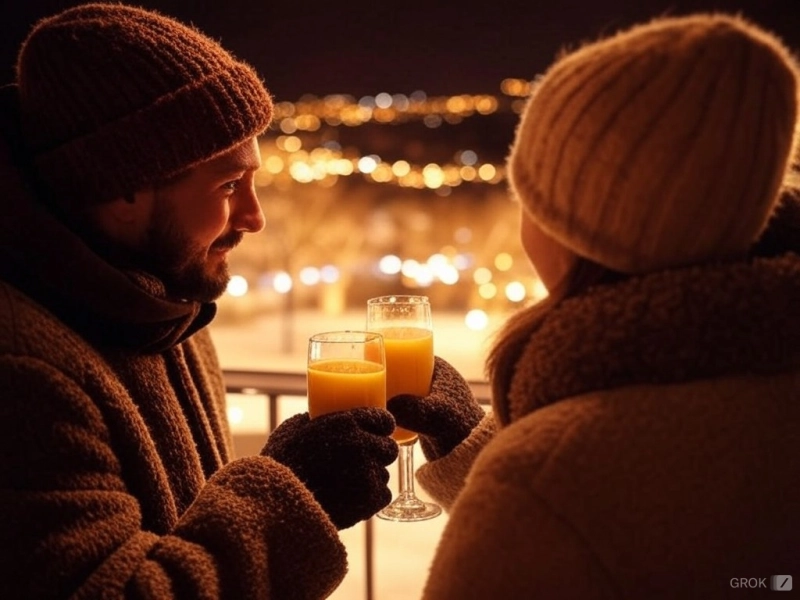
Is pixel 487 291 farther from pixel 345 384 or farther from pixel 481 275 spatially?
pixel 345 384

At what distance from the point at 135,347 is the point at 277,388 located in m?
0.83

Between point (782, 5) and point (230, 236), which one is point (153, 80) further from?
point (782, 5)

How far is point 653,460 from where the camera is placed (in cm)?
79

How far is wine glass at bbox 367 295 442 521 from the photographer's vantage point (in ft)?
5.16

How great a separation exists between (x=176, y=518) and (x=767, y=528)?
96 cm

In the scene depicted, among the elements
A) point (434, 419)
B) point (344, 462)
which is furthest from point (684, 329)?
point (434, 419)

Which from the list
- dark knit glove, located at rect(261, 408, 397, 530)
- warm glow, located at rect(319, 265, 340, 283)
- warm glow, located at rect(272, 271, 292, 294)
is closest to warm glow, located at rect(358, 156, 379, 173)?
warm glow, located at rect(272, 271, 292, 294)

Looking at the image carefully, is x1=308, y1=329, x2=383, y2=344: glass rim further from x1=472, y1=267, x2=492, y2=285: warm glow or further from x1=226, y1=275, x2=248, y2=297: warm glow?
x1=472, y1=267, x2=492, y2=285: warm glow

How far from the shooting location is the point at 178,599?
1.08 metres

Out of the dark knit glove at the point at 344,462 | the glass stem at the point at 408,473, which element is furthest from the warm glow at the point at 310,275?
the dark knit glove at the point at 344,462

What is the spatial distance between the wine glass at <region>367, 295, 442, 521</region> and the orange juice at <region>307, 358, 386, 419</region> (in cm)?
14

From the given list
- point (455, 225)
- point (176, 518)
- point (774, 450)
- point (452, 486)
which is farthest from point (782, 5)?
point (455, 225)

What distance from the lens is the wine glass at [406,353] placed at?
1572 millimetres

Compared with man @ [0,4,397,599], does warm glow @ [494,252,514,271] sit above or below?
below
